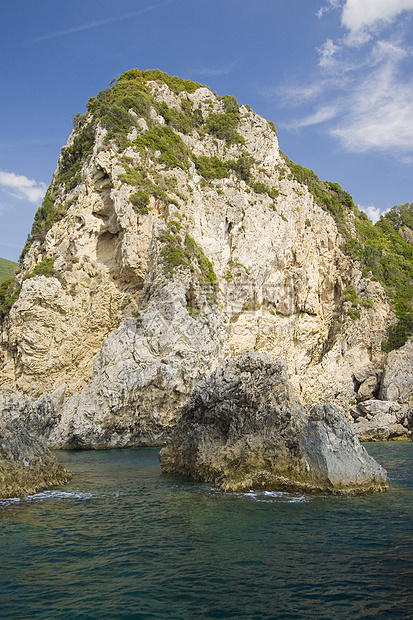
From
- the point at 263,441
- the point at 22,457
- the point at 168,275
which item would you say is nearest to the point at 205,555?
the point at 263,441

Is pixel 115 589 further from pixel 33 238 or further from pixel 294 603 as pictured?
pixel 33 238

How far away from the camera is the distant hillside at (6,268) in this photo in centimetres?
6799

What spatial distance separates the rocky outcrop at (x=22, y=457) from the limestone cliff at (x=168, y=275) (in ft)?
31.6

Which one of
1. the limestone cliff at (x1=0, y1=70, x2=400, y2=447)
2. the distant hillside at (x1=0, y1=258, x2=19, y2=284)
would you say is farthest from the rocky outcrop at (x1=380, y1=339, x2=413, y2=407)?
the distant hillside at (x1=0, y1=258, x2=19, y2=284)

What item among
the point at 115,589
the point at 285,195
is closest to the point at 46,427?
the point at 115,589

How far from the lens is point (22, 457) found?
47.8 ft

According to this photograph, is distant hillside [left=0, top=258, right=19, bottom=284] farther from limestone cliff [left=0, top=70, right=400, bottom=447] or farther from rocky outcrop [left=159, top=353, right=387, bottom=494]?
rocky outcrop [left=159, top=353, right=387, bottom=494]

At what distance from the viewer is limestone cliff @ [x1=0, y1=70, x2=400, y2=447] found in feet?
97.9

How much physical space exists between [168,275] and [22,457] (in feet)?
65.0

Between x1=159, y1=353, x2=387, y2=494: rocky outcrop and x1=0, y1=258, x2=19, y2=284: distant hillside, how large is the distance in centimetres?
5621

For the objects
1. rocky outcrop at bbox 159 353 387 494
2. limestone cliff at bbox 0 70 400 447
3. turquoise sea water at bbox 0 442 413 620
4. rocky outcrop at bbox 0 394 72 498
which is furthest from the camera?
limestone cliff at bbox 0 70 400 447

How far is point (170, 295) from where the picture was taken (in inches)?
1264

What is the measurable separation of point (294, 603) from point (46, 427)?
16.4 meters

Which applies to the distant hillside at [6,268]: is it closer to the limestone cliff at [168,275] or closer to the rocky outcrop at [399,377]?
the limestone cliff at [168,275]
